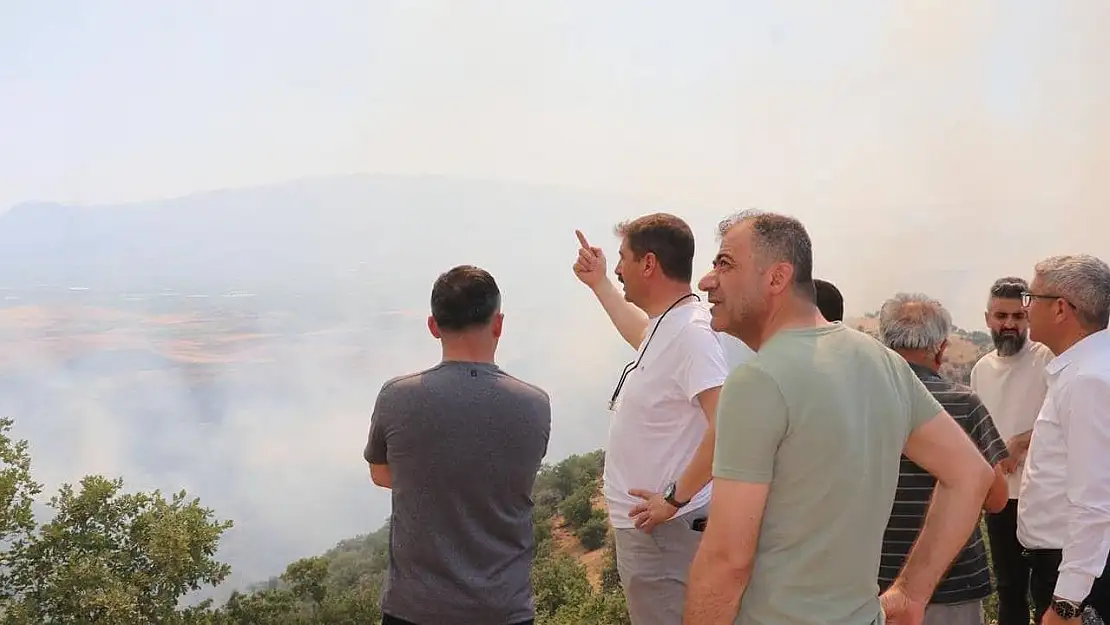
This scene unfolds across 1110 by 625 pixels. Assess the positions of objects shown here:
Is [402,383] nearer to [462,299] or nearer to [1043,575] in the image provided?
[462,299]

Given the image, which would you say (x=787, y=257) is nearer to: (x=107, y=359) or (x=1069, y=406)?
(x=1069, y=406)

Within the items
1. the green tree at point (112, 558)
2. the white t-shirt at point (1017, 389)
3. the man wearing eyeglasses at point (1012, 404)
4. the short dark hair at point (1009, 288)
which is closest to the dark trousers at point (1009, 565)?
the man wearing eyeglasses at point (1012, 404)

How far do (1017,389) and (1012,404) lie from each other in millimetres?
62

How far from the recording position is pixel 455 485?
160 cm

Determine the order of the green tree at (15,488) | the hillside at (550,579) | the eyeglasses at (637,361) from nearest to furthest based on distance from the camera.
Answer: the eyeglasses at (637,361), the green tree at (15,488), the hillside at (550,579)

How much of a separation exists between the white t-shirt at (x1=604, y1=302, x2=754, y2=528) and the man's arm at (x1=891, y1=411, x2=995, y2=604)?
0.50 metres

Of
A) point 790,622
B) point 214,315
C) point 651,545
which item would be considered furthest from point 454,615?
point 214,315

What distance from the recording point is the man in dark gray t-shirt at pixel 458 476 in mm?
1595

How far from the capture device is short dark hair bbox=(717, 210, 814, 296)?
122cm

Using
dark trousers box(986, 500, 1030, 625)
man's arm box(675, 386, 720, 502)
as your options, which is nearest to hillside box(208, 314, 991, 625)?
dark trousers box(986, 500, 1030, 625)

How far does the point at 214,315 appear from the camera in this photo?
2119 centimetres

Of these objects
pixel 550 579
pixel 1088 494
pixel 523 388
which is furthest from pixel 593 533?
pixel 523 388

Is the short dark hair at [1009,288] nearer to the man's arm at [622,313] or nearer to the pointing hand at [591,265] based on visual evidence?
the man's arm at [622,313]

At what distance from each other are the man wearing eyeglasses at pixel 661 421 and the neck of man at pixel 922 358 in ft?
1.67
